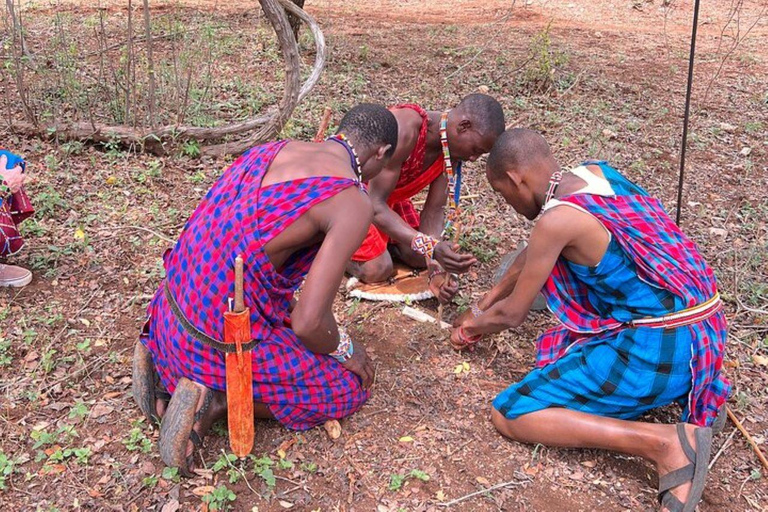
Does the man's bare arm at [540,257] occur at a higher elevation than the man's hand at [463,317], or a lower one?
higher

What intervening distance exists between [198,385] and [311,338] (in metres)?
0.40

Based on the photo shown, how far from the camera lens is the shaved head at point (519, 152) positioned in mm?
2365

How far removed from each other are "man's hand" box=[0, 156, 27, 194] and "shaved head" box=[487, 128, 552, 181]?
2104mm

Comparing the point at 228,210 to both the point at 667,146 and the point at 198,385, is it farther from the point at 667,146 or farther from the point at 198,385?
the point at 667,146

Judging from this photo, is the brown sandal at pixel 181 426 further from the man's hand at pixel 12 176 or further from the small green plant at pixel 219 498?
the man's hand at pixel 12 176

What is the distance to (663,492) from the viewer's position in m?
2.16

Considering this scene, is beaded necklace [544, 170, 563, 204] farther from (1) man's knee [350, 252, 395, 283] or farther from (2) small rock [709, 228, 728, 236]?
(2) small rock [709, 228, 728, 236]

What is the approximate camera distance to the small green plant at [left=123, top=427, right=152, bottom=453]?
7.36 ft

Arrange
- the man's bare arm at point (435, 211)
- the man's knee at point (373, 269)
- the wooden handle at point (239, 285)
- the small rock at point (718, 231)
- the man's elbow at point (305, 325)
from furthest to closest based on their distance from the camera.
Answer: the small rock at point (718, 231)
the man's bare arm at point (435, 211)
the man's knee at point (373, 269)
the man's elbow at point (305, 325)
the wooden handle at point (239, 285)

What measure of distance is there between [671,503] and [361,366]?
44.2 inches

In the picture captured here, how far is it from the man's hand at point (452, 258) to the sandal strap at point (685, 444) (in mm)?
1145

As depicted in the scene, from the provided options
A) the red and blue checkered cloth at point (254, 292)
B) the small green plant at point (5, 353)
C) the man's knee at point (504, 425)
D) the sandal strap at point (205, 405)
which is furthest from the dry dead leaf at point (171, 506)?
the man's knee at point (504, 425)

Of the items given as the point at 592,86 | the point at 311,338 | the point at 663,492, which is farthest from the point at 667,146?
the point at 311,338

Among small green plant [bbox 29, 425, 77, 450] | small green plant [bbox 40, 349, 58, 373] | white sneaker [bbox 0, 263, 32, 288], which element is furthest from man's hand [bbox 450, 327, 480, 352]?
white sneaker [bbox 0, 263, 32, 288]
